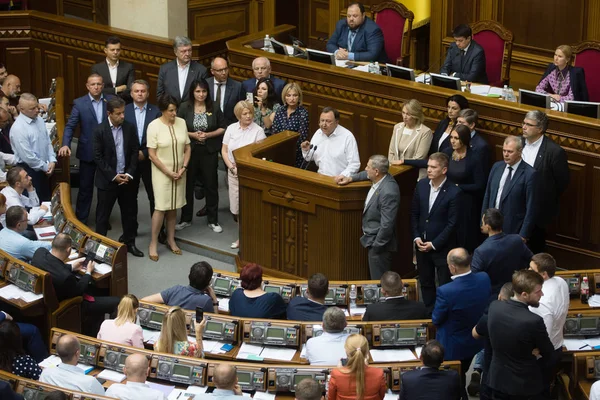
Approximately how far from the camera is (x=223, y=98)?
34.8ft

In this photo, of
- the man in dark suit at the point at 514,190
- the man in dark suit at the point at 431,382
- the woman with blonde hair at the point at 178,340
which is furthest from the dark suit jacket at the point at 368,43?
the man in dark suit at the point at 431,382

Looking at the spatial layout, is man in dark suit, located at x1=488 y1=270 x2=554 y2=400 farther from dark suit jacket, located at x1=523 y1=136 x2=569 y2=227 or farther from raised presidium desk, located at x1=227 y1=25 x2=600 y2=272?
raised presidium desk, located at x1=227 y1=25 x2=600 y2=272

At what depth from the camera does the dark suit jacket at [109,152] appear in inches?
389

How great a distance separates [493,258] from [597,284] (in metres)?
0.86

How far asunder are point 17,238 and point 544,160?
4205 millimetres

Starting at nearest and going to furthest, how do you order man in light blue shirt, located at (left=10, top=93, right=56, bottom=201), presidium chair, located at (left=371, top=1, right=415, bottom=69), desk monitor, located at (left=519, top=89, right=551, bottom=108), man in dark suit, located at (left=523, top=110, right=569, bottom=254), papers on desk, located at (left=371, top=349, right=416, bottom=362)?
papers on desk, located at (left=371, top=349, right=416, bottom=362) < man in dark suit, located at (left=523, top=110, right=569, bottom=254) < desk monitor, located at (left=519, top=89, right=551, bottom=108) < man in light blue shirt, located at (left=10, top=93, right=56, bottom=201) < presidium chair, located at (left=371, top=1, right=415, bottom=69)

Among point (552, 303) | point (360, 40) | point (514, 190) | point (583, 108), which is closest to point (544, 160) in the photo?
point (514, 190)

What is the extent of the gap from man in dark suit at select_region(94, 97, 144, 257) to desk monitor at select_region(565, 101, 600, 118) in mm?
3799

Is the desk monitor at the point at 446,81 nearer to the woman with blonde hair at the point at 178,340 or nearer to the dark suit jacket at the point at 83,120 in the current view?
the dark suit jacket at the point at 83,120

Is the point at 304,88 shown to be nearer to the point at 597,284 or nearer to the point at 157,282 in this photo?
the point at 157,282

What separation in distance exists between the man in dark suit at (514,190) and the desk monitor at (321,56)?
2590 mm

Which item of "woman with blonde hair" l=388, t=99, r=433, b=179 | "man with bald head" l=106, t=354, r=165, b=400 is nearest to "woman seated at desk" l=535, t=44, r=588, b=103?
"woman with blonde hair" l=388, t=99, r=433, b=179

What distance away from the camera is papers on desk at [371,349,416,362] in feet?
23.7

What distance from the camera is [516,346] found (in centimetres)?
671
